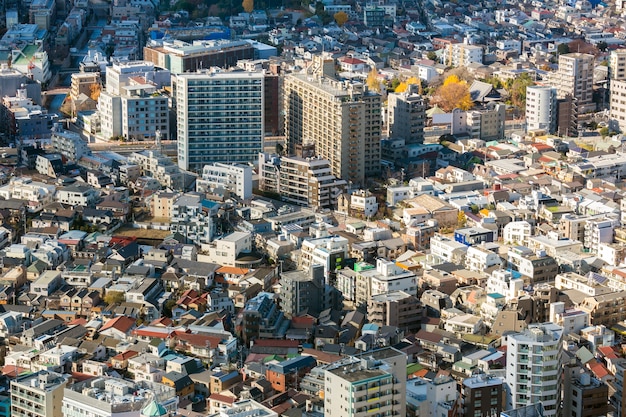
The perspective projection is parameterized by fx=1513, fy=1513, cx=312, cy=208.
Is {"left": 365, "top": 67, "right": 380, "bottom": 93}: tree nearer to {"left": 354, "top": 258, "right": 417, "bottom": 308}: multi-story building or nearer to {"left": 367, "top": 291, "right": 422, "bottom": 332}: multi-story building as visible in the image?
{"left": 354, "top": 258, "right": 417, "bottom": 308}: multi-story building

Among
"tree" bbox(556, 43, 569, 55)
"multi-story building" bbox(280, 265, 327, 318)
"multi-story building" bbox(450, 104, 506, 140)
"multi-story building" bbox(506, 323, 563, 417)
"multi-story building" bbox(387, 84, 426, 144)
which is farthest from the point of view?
"tree" bbox(556, 43, 569, 55)

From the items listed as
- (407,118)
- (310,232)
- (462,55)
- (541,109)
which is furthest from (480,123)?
(310,232)

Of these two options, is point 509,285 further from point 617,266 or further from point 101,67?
point 101,67

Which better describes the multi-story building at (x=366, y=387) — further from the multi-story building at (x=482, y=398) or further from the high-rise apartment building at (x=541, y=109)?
the high-rise apartment building at (x=541, y=109)

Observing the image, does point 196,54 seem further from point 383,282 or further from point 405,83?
point 383,282

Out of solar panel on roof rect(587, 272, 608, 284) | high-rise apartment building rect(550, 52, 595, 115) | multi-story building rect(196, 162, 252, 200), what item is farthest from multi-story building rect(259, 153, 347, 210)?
high-rise apartment building rect(550, 52, 595, 115)

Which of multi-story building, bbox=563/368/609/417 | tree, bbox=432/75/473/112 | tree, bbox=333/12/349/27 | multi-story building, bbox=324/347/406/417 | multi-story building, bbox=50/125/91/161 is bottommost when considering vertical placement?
multi-story building, bbox=563/368/609/417
